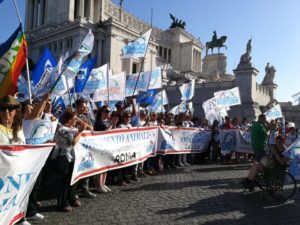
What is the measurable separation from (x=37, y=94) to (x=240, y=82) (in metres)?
22.6

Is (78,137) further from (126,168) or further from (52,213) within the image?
(126,168)

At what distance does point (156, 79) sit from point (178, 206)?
8374mm

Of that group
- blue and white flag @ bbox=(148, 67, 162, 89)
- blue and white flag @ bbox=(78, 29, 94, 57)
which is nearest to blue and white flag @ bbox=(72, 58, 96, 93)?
blue and white flag @ bbox=(78, 29, 94, 57)

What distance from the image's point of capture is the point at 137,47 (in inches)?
448

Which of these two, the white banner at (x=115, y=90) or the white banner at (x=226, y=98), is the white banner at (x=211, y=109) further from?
the white banner at (x=115, y=90)

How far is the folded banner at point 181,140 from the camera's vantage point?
33.5ft

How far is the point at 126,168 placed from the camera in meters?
8.39

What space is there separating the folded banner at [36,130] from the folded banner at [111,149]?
748 mm

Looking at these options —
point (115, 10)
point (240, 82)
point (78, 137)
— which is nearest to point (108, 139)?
point (78, 137)

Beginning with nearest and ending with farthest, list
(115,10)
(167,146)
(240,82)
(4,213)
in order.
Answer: (4,213), (167,146), (240,82), (115,10)

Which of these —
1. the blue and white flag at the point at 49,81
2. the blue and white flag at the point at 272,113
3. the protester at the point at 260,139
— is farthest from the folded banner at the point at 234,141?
the blue and white flag at the point at 49,81

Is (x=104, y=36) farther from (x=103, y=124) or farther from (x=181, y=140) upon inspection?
(x=103, y=124)

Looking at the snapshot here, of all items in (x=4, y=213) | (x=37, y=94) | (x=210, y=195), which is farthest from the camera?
(x=37, y=94)

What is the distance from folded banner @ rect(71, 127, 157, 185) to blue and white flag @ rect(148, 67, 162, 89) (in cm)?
460
